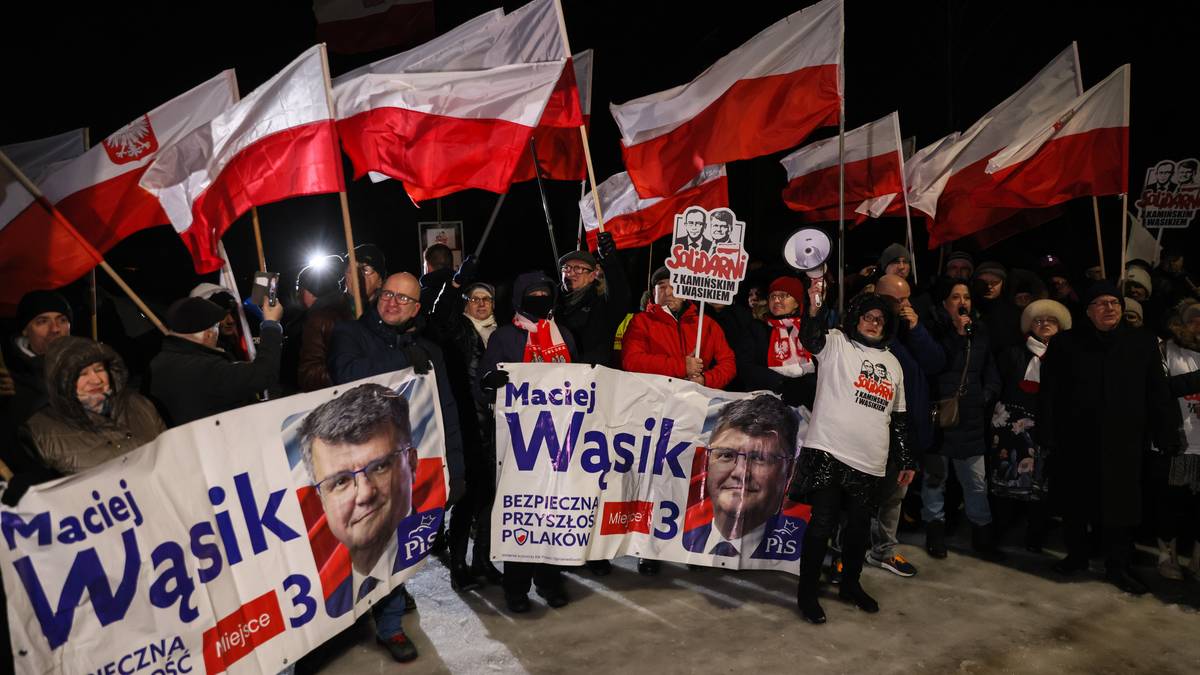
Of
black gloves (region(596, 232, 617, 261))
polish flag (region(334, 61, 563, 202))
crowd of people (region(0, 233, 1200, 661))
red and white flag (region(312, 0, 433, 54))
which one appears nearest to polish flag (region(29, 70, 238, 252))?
crowd of people (region(0, 233, 1200, 661))

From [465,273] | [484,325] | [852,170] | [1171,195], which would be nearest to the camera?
[484,325]

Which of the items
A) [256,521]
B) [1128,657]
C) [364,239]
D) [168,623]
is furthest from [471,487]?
[364,239]

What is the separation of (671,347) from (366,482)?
7.53 feet

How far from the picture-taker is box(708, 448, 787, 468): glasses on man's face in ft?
17.7

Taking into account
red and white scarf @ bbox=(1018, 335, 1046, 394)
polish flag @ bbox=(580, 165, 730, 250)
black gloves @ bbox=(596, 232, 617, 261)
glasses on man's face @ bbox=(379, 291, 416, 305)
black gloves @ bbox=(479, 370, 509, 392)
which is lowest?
red and white scarf @ bbox=(1018, 335, 1046, 394)

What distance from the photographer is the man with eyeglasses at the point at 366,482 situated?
4195mm

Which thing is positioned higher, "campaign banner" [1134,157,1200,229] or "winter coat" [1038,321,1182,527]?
"campaign banner" [1134,157,1200,229]

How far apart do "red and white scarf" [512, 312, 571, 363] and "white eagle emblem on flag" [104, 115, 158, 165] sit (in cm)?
238

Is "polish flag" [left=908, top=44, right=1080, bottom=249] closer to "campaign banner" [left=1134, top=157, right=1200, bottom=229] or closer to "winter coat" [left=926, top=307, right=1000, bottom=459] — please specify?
"winter coat" [left=926, top=307, right=1000, bottom=459]

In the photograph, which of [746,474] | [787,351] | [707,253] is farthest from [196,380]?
[787,351]

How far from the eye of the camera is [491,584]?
5734 millimetres

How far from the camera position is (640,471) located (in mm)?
5379

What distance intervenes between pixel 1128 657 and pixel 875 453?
1.71 metres

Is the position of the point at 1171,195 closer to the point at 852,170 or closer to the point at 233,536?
the point at 852,170
